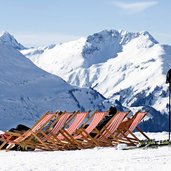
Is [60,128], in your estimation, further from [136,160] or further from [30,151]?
[136,160]

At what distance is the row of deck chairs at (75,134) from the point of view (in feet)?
59.0

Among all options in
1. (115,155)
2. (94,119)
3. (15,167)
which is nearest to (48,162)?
(15,167)

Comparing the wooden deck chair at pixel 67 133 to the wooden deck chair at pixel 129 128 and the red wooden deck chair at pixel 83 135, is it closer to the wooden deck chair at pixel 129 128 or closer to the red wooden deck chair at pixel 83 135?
the red wooden deck chair at pixel 83 135

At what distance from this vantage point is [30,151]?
17.8 metres

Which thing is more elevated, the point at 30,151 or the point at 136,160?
the point at 136,160

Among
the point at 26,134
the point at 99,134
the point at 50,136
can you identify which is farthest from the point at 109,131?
the point at 26,134

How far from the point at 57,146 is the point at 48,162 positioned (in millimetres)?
5018

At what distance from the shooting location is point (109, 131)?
59.8ft

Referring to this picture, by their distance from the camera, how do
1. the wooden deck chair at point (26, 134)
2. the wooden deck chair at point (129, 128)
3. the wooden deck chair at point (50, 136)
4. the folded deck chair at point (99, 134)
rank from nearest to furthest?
the folded deck chair at point (99, 134) < the wooden deck chair at point (50, 136) < the wooden deck chair at point (26, 134) < the wooden deck chair at point (129, 128)

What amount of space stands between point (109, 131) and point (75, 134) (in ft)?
4.44

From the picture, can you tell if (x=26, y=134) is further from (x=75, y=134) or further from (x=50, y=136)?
(x=75, y=134)

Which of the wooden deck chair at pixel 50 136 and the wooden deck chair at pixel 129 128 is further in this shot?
the wooden deck chair at pixel 129 128

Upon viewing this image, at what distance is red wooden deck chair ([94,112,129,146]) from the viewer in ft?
59.0

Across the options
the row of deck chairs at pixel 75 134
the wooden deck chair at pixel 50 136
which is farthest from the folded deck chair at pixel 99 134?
the wooden deck chair at pixel 50 136
